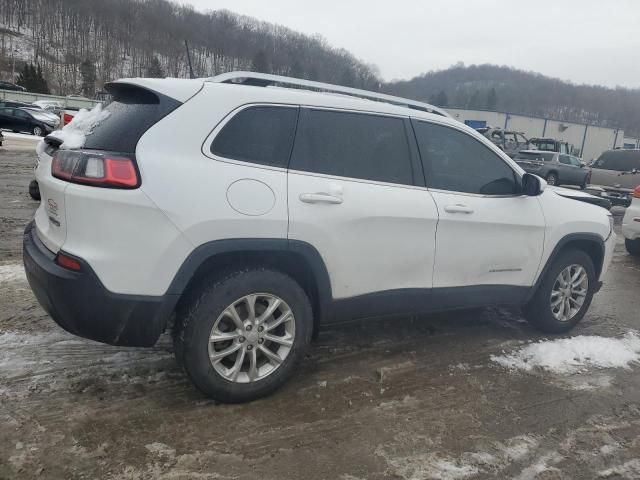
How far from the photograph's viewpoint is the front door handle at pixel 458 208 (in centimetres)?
345

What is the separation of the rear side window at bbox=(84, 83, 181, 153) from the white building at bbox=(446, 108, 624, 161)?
201 feet

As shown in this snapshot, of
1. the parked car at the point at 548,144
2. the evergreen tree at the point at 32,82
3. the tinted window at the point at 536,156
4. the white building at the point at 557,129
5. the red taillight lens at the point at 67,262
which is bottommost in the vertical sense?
the red taillight lens at the point at 67,262

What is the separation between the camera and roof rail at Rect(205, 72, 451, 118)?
307cm

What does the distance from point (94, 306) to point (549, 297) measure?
3.52 metres

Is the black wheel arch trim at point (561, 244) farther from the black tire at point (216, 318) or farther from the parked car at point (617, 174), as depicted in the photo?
the parked car at point (617, 174)

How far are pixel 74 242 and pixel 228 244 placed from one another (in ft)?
2.49

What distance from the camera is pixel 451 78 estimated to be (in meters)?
128

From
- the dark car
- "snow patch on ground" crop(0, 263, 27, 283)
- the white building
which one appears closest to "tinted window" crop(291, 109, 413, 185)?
"snow patch on ground" crop(0, 263, 27, 283)

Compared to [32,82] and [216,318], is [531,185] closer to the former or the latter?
[216,318]

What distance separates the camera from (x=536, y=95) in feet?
379

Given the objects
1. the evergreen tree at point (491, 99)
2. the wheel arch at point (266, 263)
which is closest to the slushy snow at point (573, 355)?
the wheel arch at point (266, 263)

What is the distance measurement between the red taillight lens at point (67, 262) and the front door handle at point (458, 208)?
2.30 metres

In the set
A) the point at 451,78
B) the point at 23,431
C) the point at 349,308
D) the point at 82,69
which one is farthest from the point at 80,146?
the point at 451,78

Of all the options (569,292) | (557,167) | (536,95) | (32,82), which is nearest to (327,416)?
(569,292)
